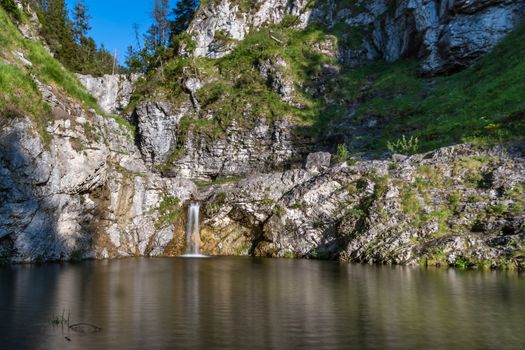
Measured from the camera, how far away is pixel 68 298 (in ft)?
46.2

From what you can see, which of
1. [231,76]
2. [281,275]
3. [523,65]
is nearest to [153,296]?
[281,275]

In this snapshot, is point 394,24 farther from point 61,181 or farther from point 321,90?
point 61,181

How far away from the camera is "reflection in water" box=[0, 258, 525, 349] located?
30.3 ft

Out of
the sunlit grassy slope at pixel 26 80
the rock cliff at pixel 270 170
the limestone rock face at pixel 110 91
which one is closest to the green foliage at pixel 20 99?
the sunlit grassy slope at pixel 26 80

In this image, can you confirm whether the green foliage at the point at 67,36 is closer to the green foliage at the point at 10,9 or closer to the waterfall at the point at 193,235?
the green foliage at the point at 10,9

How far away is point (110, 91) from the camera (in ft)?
194

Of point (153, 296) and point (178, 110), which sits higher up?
point (178, 110)

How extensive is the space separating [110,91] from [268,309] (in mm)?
53562

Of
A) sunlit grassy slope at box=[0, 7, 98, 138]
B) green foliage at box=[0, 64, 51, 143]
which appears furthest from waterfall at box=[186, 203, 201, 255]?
sunlit grassy slope at box=[0, 7, 98, 138]

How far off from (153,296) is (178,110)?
41772mm

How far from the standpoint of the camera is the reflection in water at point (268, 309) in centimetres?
924

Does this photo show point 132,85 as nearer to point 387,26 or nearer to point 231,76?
point 231,76

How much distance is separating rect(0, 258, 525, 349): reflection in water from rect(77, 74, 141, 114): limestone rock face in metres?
40.9

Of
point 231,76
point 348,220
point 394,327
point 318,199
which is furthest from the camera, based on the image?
point 231,76
